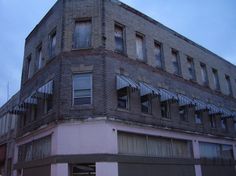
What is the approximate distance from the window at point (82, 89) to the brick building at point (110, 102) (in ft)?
0.17

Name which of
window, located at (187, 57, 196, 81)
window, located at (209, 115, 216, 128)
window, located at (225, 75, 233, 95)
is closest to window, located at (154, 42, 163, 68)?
window, located at (187, 57, 196, 81)

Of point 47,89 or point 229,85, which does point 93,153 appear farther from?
point 229,85

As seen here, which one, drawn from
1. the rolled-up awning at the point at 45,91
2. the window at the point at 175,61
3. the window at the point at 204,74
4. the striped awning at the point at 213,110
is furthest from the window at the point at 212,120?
the rolled-up awning at the point at 45,91

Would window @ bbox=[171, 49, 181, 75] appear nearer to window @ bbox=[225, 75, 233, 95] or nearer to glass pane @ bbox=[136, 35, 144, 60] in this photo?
glass pane @ bbox=[136, 35, 144, 60]

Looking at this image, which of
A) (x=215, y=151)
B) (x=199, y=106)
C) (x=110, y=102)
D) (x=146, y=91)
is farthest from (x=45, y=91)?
(x=215, y=151)

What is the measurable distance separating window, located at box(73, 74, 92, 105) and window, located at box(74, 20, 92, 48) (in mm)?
1861

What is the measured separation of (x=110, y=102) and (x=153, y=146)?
3.75 meters

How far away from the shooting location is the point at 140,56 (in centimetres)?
1758

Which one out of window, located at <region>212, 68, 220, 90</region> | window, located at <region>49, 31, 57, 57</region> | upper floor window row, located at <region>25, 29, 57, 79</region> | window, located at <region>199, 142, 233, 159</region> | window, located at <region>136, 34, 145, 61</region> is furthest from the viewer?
window, located at <region>212, 68, 220, 90</region>

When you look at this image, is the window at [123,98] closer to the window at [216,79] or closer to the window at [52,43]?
the window at [52,43]

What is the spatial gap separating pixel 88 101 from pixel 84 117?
94 centimetres

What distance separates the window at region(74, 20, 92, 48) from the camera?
616 inches

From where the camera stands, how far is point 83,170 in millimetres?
13375

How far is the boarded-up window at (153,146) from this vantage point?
1442 cm
